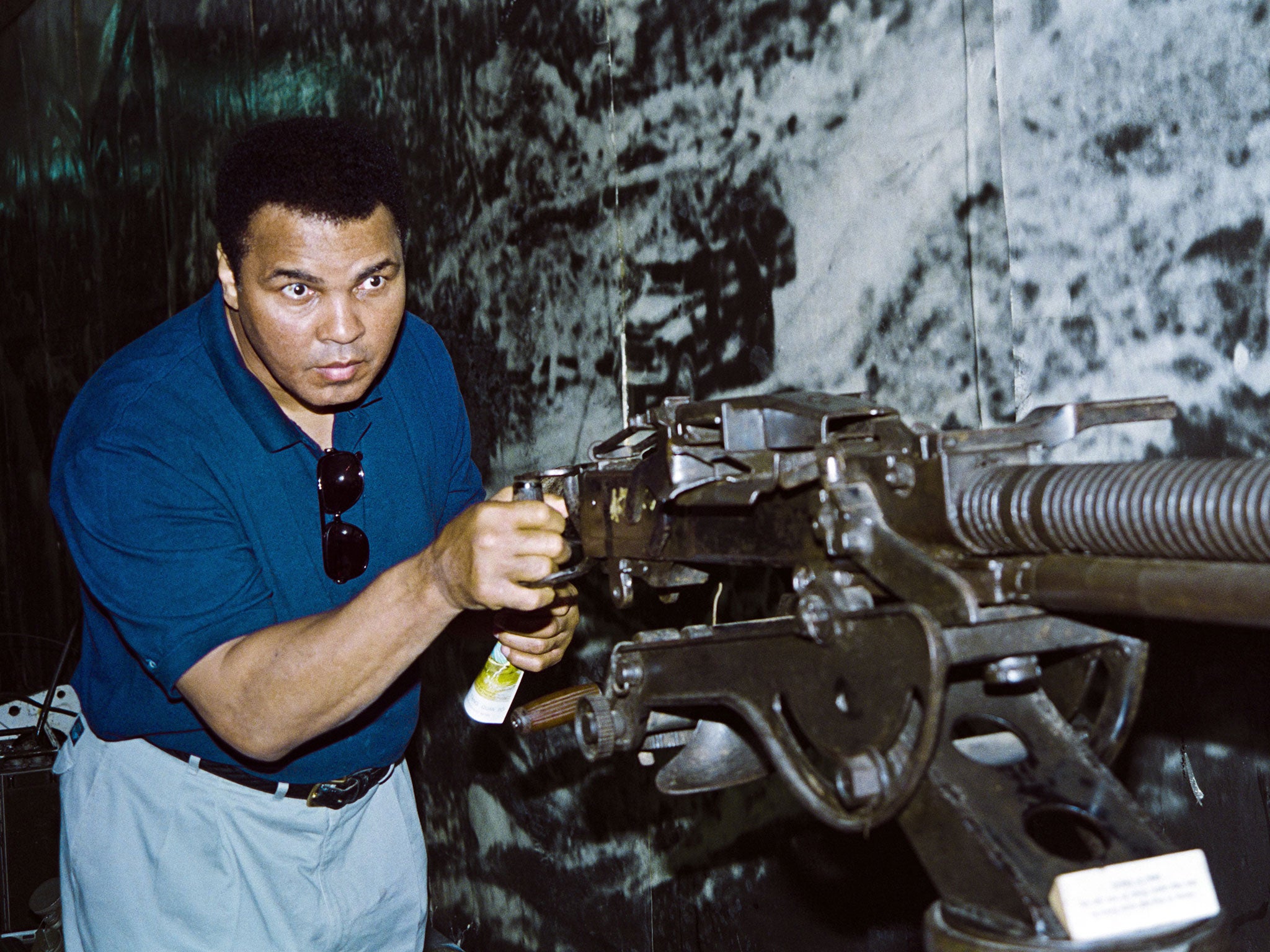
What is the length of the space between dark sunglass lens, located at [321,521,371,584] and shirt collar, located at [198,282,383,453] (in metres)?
0.16

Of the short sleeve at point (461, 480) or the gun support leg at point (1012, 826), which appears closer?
the gun support leg at point (1012, 826)

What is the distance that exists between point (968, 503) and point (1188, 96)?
788mm

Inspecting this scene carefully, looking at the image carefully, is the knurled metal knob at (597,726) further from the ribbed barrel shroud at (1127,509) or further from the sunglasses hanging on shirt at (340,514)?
the sunglasses hanging on shirt at (340,514)

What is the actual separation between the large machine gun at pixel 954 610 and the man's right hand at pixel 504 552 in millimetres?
190

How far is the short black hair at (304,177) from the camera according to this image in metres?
1.80

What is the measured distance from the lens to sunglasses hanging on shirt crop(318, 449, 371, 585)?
1.97 meters

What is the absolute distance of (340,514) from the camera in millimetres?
2002

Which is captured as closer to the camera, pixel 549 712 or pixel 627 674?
pixel 627 674

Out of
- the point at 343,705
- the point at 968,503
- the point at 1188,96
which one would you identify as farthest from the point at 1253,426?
the point at 343,705

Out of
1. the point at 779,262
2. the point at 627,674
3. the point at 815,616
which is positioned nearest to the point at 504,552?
the point at 627,674

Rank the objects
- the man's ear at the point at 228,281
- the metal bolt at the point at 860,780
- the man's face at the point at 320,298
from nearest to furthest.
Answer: the metal bolt at the point at 860,780
the man's face at the point at 320,298
the man's ear at the point at 228,281

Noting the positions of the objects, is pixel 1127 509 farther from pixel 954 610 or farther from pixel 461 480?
pixel 461 480

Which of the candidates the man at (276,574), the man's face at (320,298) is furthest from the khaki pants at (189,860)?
the man's face at (320,298)

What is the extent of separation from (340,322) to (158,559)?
43cm
